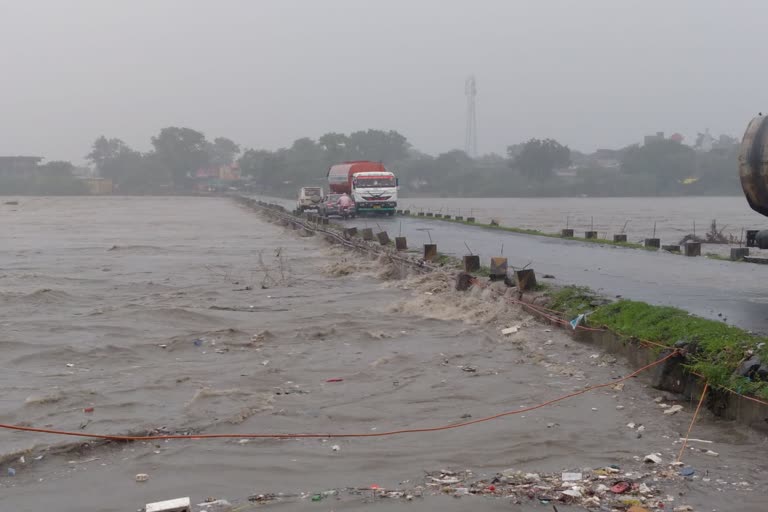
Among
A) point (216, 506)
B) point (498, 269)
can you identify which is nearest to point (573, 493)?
point (216, 506)

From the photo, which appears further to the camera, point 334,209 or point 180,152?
point 180,152

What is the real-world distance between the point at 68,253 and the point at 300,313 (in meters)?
17.1

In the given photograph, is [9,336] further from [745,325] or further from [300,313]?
[745,325]

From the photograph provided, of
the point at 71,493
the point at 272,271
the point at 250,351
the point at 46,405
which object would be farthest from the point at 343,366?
the point at 272,271

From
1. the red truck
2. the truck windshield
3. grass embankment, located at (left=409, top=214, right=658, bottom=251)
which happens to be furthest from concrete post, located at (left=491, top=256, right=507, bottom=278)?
the truck windshield

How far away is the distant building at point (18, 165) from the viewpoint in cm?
17375

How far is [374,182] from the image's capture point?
4631cm

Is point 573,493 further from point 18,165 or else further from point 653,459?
point 18,165

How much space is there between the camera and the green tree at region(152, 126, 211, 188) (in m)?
177

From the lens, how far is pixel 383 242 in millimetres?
24172

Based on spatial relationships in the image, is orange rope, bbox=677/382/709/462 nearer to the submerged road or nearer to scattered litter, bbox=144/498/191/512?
the submerged road

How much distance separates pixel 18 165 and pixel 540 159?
109 m

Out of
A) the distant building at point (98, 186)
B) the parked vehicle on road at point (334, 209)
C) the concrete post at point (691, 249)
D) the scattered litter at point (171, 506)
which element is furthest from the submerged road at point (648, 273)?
the distant building at point (98, 186)

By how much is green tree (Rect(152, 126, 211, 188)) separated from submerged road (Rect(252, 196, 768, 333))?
157401 mm
